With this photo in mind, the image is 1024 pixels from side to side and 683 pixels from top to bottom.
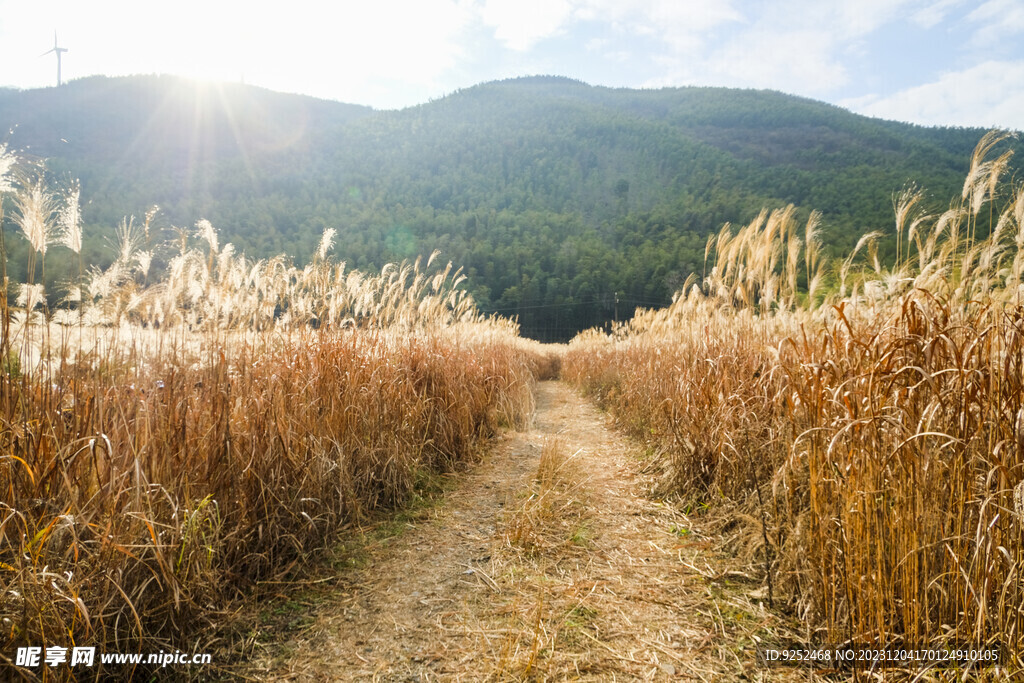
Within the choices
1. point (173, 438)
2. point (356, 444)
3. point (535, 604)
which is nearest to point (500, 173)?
point (356, 444)

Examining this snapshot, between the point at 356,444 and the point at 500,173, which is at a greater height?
the point at 500,173

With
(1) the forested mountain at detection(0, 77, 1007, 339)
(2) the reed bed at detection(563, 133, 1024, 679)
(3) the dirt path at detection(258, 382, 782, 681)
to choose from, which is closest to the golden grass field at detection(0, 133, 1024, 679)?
(2) the reed bed at detection(563, 133, 1024, 679)

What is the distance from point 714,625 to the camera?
5.98 ft

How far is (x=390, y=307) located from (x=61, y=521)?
10.5 feet

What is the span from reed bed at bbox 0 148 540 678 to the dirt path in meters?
0.44

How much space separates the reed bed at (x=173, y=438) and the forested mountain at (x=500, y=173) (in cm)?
3072

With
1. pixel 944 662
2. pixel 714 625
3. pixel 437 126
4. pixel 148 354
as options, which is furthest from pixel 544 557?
pixel 437 126

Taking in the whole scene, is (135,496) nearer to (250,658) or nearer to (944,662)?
(250,658)

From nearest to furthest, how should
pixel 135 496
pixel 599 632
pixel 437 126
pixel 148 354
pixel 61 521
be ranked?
1. pixel 61 521
2. pixel 135 496
3. pixel 599 632
4. pixel 148 354
5. pixel 437 126

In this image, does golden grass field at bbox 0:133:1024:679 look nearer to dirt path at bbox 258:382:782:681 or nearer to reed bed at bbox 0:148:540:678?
reed bed at bbox 0:148:540:678

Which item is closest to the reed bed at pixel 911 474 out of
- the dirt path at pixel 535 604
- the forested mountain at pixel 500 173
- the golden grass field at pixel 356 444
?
the golden grass field at pixel 356 444

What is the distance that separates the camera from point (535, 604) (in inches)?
79.8

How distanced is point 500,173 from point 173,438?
277 feet

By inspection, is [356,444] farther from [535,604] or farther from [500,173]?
[500,173]
